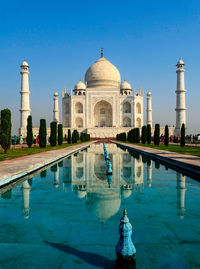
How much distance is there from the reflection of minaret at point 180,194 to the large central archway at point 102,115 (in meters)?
34.6

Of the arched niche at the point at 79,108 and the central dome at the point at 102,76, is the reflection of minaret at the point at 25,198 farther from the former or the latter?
the central dome at the point at 102,76

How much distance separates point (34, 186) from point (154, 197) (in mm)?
1848

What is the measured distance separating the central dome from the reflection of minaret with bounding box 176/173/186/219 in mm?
34659

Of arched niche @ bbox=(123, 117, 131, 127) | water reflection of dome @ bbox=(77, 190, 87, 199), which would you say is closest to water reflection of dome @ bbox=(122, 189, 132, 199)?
water reflection of dome @ bbox=(77, 190, 87, 199)

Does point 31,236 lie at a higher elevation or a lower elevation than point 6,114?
lower

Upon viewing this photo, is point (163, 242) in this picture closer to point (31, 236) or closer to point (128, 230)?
point (128, 230)

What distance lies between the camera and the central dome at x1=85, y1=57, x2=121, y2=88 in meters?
38.6

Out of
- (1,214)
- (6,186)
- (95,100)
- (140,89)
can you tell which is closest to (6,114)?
(6,186)

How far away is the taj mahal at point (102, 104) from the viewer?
3088cm

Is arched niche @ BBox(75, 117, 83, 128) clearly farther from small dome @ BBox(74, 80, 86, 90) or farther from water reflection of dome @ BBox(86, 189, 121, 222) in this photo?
water reflection of dome @ BBox(86, 189, 121, 222)

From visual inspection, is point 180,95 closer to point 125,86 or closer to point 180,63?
point 180,63

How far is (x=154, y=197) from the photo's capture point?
3.30 m

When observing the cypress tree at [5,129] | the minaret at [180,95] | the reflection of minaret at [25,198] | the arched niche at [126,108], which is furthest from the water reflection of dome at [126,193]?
the arched niche at [126,108]

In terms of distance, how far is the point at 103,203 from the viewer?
9.73ft
